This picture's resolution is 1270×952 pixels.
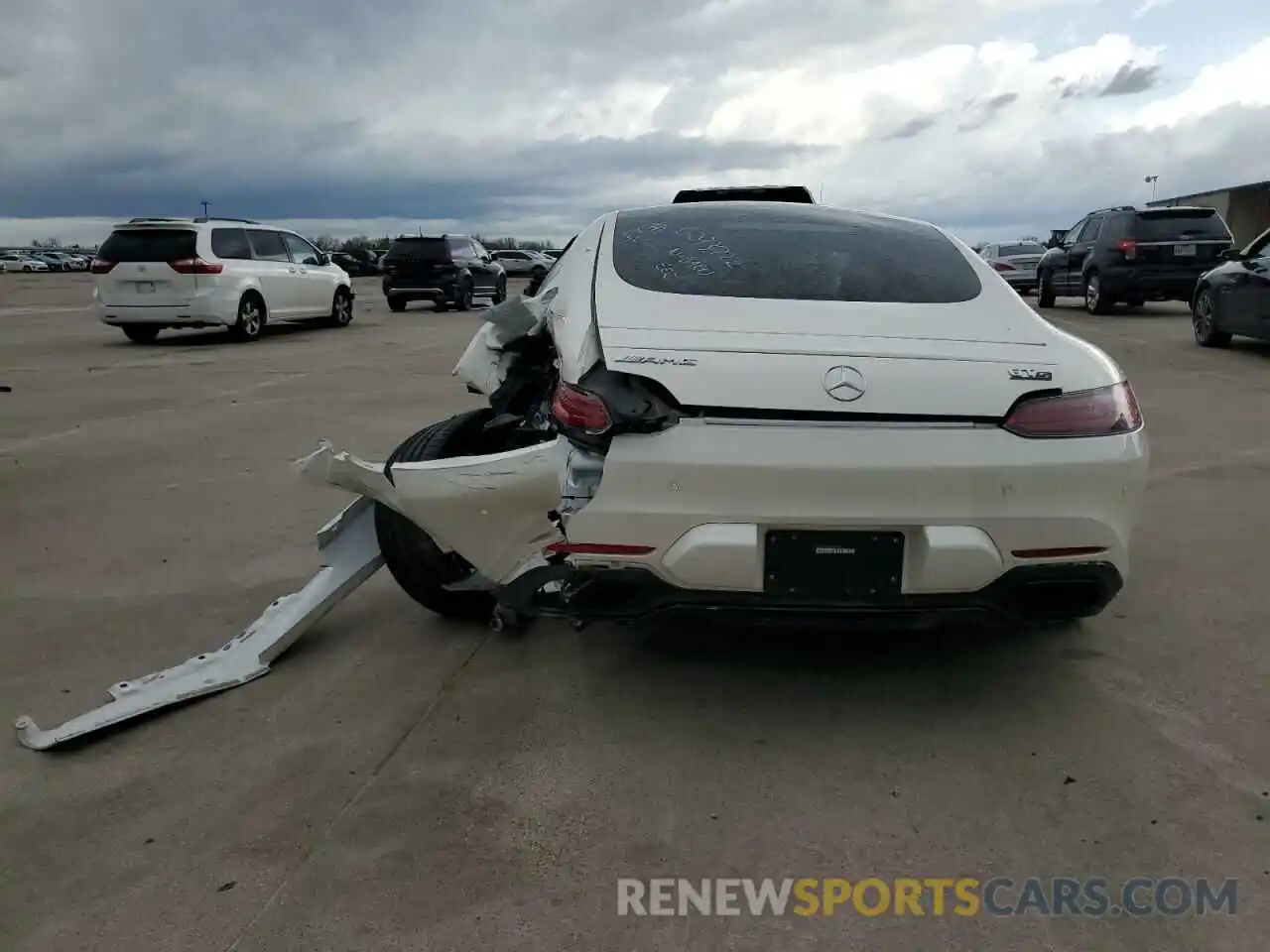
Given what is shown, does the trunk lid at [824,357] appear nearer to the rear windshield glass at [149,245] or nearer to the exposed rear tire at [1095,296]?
the rear windshield glass at [149,245]

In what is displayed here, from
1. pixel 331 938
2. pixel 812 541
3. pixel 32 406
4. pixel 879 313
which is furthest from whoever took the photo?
pixel 32 406

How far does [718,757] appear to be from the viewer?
299cm

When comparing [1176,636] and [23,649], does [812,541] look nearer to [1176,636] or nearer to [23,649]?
[1176,636]

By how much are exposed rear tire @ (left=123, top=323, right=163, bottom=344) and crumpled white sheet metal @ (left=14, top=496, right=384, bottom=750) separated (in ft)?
44.7

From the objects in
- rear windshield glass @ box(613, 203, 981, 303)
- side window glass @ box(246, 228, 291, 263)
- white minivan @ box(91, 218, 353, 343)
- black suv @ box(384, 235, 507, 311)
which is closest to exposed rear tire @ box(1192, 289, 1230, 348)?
rear windshield glass @ box(613, 203, 981, 303)

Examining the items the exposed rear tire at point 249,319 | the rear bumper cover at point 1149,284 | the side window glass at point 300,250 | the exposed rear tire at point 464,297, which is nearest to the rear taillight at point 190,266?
the exposed rear tire at point 249,319

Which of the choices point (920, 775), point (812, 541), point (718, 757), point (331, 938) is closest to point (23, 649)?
point (331, 938)

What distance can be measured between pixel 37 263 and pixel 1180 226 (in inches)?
3157

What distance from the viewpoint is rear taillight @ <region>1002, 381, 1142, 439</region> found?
2.95m

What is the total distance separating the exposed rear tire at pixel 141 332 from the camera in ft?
52.6

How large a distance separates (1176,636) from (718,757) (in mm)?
1904

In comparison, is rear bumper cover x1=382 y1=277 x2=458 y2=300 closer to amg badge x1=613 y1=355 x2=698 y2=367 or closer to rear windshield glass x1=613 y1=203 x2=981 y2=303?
rear windshield glass x1=613 y1=203 x2=981 y2=303

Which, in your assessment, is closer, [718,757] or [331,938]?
[331,938]

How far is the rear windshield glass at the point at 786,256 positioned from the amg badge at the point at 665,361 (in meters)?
0.49
